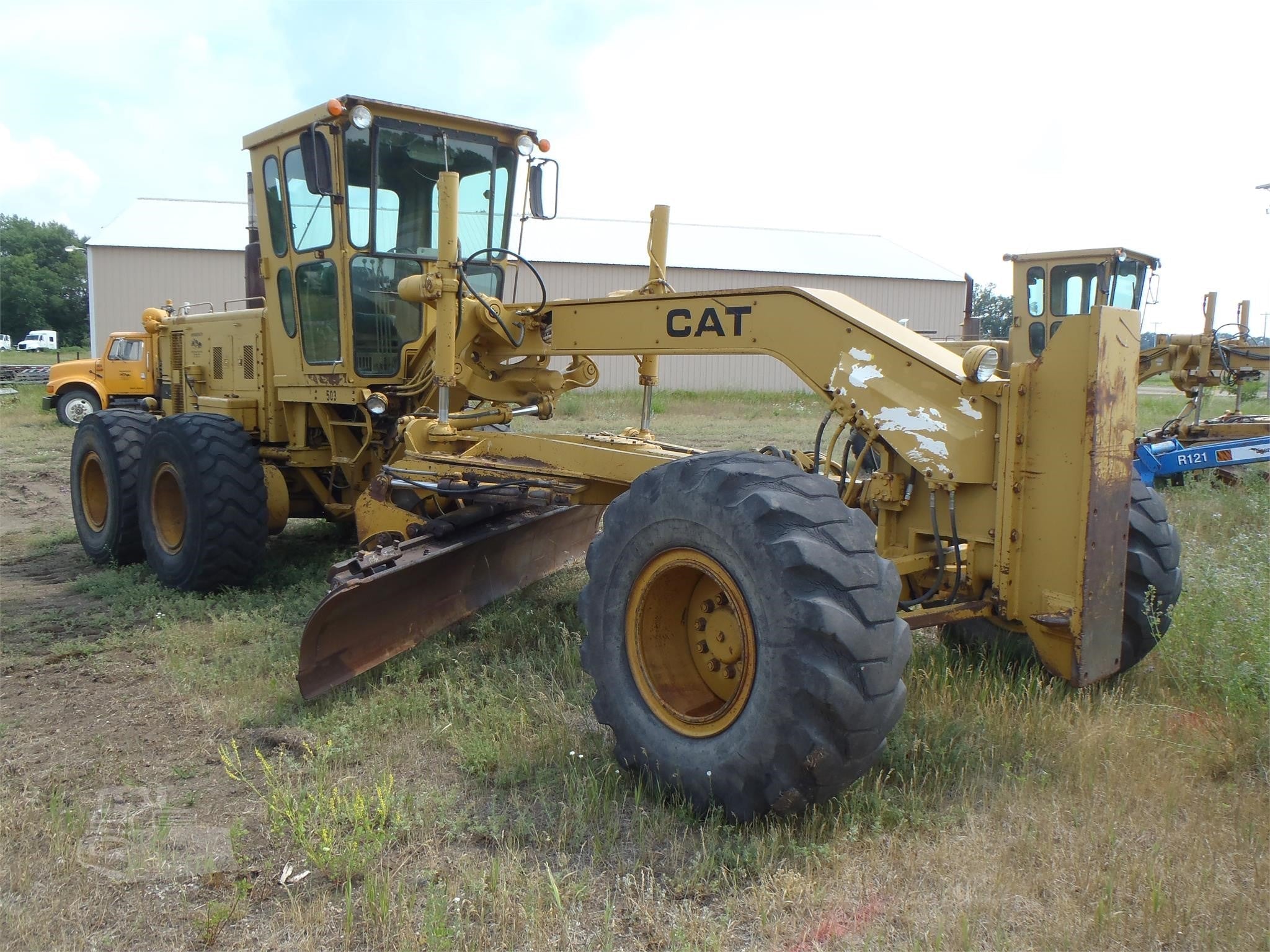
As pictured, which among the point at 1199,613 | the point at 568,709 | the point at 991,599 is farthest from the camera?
the point at 1199,613

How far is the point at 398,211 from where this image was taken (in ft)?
21.9

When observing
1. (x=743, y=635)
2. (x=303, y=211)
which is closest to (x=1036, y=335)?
(x=303, y=211)

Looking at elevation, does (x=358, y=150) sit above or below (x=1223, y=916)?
above

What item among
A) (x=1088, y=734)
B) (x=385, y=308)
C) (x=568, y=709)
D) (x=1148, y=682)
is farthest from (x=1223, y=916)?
(x=385, y=308)

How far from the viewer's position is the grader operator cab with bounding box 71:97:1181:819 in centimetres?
333

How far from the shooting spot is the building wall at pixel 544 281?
2611cm

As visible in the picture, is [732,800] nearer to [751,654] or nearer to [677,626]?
[751,654]

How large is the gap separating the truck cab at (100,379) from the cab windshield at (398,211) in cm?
1442

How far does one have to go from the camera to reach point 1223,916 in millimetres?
2807

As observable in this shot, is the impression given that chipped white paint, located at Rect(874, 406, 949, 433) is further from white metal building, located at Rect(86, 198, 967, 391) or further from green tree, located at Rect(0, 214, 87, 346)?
green tree, located at Rect(0, 214, 87, 346)

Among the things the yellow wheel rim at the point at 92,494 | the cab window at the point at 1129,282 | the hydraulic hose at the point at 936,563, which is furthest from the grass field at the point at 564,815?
the cab window at the point at 1129,282

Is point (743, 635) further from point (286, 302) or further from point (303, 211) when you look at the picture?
point (286, 302)

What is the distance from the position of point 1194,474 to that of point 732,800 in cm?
964

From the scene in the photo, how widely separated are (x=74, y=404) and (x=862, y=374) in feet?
63.1
